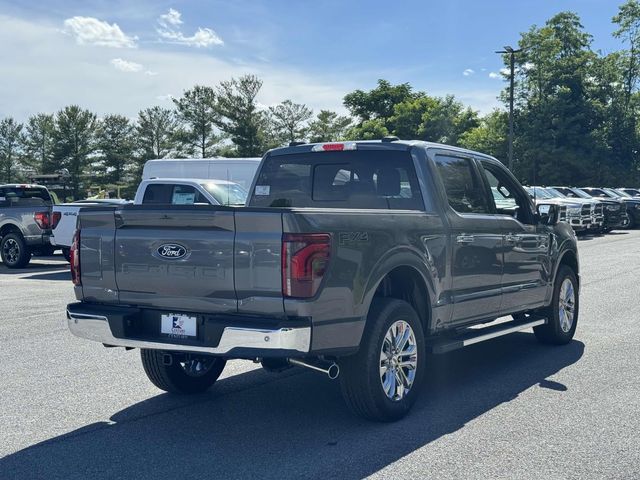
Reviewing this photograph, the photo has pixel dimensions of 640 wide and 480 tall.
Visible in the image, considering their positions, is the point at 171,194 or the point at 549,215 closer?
the point at 549,215

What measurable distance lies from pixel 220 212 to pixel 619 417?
3.06 metres

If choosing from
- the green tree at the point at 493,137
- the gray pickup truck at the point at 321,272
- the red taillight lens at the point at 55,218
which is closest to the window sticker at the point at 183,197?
the red taillight lens at the point at 55,218

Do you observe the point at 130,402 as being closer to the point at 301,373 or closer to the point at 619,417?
the point at 301,373

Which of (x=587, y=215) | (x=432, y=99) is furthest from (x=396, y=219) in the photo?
(x=432, y=99)

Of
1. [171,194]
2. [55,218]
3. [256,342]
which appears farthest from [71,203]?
[256,342]

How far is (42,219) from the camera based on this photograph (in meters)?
18.0

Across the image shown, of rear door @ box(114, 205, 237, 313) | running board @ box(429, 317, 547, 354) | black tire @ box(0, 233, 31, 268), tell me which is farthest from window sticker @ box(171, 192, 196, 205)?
rear door @ box(114, 205, 237, 313)

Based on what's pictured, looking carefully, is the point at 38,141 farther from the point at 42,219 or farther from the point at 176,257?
the point at 176,257

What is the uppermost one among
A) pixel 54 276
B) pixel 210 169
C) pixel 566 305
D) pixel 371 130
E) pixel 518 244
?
pixel 371 130

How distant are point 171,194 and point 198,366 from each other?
374 inches

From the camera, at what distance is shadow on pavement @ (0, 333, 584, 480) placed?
14.5 ft

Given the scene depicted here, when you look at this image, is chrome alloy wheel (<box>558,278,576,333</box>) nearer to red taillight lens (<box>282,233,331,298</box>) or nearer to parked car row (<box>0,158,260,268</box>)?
red taillight lens (<box>282,233,331,298</box>)

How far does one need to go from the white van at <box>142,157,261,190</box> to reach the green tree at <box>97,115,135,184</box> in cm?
5728

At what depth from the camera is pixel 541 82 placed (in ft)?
187
